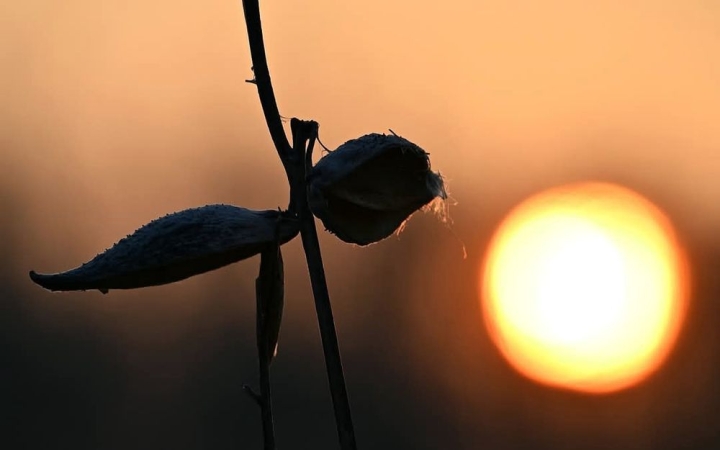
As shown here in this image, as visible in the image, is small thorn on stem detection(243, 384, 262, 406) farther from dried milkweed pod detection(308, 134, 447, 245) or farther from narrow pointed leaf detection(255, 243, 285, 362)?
dried milkweed pod detection(308, 134, 447, 245)

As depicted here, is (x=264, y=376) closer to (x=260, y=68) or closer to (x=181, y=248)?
(x=181, y=248)

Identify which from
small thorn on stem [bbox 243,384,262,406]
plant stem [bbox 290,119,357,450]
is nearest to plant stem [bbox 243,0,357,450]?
plant stem [bbox 290,119,357,450]

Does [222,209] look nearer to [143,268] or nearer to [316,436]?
[143,268]

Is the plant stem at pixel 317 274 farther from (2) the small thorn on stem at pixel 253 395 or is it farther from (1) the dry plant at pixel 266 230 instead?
(2) the small thorn on stem at pixel 253 395

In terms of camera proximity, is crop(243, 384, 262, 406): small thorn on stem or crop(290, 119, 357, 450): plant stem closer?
crop(290, 119, 357, 450): plant stem

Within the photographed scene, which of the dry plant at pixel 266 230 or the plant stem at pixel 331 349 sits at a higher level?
the dry plant at pixel 266 230

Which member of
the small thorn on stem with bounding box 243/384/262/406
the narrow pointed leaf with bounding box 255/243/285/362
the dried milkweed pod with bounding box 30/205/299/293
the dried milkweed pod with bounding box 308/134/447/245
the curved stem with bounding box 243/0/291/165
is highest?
the curved stem with bounding box 243/0/291/165

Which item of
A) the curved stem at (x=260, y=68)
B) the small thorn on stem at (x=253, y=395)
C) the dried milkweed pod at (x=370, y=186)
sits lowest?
the small thorn on stem at (x=253, y=395)

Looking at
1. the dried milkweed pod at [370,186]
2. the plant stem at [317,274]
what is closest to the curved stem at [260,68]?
the plant stem at [317,274]
